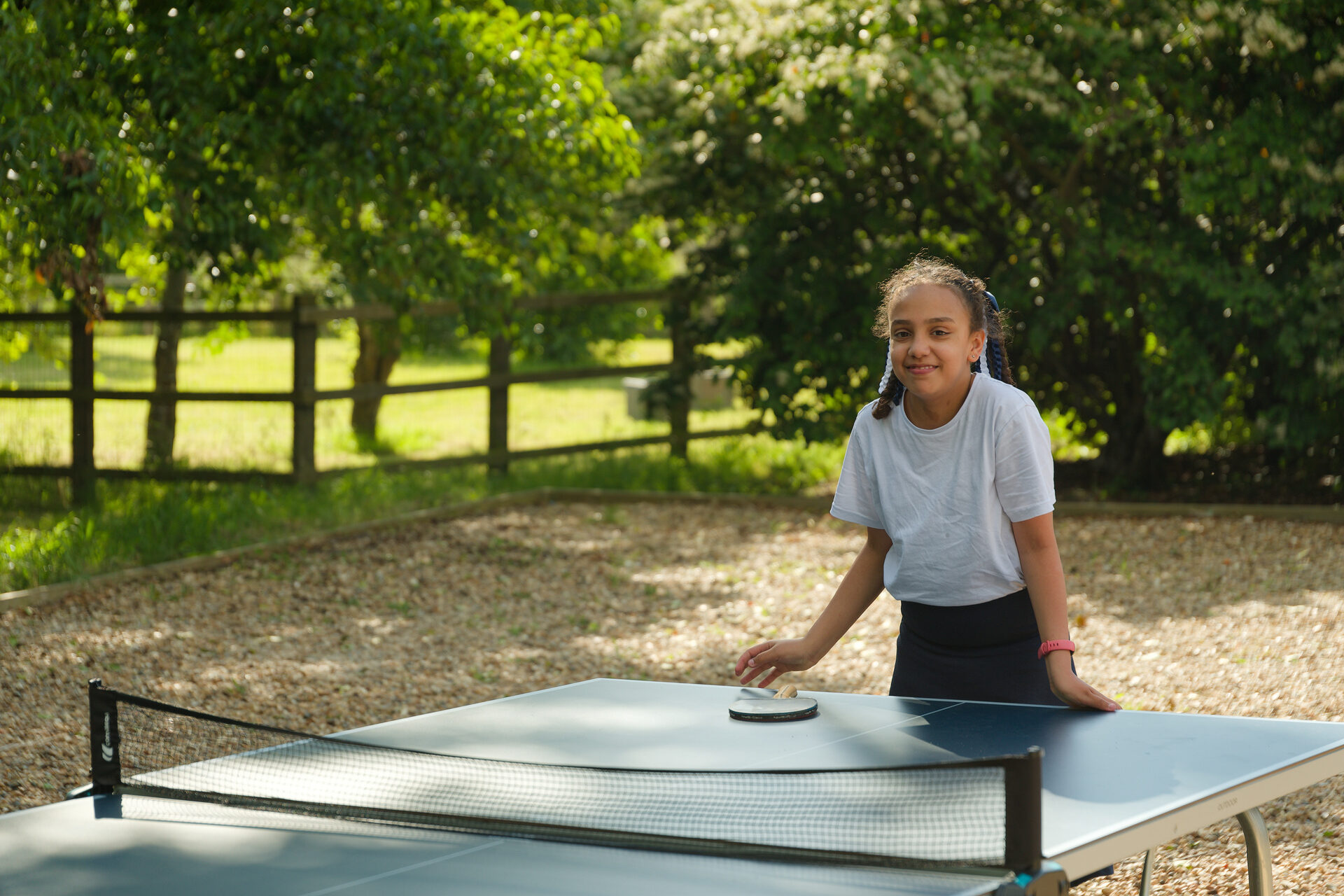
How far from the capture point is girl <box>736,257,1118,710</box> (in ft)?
10.1

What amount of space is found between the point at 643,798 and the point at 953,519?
107cm

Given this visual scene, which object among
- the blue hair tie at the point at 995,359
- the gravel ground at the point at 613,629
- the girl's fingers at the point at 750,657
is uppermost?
the blue hair tie at the point at 995,359

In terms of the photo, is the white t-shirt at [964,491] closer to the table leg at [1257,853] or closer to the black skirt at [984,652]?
the black skirt at [984,652]

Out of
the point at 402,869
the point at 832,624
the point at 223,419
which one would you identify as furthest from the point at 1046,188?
the point at 402,869

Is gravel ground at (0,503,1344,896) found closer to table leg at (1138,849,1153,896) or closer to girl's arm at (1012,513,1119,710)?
table leg at (1138,849,1153,896)

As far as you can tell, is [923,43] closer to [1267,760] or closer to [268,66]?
[268,66]

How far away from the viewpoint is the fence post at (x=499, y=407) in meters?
11.7

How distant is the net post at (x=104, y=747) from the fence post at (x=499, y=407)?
8857 millimetres

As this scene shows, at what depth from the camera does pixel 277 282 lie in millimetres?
11422

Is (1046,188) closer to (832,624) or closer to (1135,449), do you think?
(1135,449)

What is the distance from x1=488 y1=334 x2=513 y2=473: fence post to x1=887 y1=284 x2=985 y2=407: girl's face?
8.67 meters

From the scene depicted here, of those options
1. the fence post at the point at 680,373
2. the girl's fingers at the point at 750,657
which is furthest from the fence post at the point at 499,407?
the girl's fingers at the point at 750,657

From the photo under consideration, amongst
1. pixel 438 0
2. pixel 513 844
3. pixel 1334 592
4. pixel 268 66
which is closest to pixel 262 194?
pixel 268 66

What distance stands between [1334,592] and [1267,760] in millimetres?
5737
